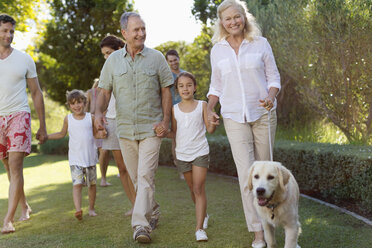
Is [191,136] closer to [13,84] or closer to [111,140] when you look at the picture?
[111,140]

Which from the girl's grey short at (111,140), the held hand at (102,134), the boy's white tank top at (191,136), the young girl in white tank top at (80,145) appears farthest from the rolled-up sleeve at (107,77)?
the girl's grey short at (111,140)

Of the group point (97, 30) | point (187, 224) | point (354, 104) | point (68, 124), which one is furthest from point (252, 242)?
point (97, 30)

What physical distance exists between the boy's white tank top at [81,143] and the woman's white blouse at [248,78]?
2.29 meters

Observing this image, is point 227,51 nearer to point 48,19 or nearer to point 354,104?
point 354,104

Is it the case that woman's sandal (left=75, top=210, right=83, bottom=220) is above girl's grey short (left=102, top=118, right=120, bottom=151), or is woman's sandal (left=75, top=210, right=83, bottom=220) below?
below

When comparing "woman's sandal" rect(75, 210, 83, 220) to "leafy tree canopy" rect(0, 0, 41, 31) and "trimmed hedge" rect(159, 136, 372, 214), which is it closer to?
A: "trimmed hedge" rect(159, 136, 372, 214)

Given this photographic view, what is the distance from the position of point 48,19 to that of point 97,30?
252 centimetres

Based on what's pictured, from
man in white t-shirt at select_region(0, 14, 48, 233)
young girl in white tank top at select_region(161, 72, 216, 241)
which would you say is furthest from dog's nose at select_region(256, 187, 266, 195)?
man in white t-shirt at select_region(0, 14, 48, 233)

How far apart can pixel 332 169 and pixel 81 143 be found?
3.59 metres

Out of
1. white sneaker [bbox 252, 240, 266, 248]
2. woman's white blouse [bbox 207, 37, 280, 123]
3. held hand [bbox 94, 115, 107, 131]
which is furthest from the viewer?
held hand [bbox 94, 115, 107, 131]

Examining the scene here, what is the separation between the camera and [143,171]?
5090 millimetres

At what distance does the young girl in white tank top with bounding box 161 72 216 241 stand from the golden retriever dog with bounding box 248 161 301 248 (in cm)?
89

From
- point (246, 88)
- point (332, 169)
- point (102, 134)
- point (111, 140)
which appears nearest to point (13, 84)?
point (102, 134)

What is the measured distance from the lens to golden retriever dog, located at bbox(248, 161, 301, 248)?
405 cm
